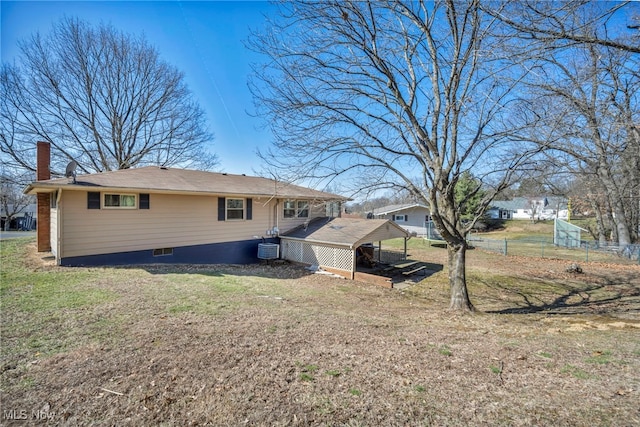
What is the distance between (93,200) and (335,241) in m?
8.72

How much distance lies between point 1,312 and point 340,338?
5700 mm

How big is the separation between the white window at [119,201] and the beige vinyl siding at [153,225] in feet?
0.57

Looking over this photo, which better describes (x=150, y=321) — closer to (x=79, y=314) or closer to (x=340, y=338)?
(x=79, y=314)

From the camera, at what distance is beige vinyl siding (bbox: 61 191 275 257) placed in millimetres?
9050

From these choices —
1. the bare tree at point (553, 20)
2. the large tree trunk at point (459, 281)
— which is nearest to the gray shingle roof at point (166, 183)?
the large tree trunk at point (459, 281)

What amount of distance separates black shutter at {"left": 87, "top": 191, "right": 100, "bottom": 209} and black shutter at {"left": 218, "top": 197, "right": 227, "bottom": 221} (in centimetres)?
443

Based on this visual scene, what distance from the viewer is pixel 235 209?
13.4 meters

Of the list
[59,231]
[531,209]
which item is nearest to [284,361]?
[59,231]

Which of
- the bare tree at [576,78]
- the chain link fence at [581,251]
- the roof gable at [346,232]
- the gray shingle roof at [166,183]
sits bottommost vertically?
the chain link fence at [581,251]

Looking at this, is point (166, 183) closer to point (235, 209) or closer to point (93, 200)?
point (93, 200)

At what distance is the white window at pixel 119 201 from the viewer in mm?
9664

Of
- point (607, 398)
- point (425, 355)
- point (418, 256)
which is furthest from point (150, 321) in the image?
point (418, 256)

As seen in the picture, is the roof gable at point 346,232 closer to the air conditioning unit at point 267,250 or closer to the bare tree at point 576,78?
the air conditioning unit at point 267,250

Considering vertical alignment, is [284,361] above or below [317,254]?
above
